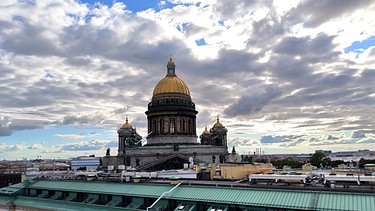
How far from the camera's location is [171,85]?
371 ft

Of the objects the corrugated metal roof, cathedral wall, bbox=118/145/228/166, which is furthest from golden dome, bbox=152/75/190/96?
the corrugated metal roof

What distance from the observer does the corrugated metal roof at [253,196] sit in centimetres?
2830

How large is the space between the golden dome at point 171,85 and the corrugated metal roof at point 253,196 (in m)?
68.7

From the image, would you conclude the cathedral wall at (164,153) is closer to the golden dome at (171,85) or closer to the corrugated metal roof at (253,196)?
the golden dome at (171,85)

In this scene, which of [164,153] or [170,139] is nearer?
[164,153]

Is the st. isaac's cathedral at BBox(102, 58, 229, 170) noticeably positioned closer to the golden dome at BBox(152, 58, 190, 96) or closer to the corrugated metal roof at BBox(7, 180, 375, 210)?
the golden dome at BBox(152, 58, 190, 96)

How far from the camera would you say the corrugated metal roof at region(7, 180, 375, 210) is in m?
28.3

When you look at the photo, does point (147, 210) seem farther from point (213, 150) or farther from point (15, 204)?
point (213, 150)

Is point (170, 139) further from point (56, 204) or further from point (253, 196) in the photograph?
point (253, 196)

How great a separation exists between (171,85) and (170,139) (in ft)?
53.0

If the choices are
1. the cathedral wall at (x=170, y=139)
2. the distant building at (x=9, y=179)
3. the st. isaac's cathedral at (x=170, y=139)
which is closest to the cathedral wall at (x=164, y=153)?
the st. isaac's cathedral at (x=170, y=139)

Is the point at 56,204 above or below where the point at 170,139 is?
below

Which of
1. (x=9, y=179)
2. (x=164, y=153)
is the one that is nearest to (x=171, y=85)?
(x=164, y=153)

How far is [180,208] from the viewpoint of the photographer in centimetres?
3428
